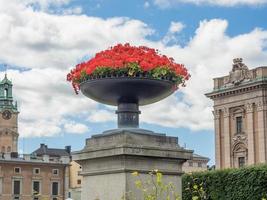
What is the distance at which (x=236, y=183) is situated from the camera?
38.7 m

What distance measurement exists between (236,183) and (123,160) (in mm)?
30384

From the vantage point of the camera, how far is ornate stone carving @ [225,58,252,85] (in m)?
63.3

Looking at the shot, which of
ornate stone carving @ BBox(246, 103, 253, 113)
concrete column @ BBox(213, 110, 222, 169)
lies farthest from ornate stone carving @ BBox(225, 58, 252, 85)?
concrete column @ BBox(213, 110, 222, 169)

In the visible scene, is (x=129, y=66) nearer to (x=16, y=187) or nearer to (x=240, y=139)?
(x=240, y=139)

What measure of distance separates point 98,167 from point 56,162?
8503 centimetres

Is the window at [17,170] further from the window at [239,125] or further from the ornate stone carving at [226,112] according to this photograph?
the window at [239,125]

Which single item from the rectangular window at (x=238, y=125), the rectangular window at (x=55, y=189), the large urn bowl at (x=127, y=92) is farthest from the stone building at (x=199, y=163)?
the large urn bowl at (x=127, y=92)

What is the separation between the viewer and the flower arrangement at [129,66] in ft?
30.1

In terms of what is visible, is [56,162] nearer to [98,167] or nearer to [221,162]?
[221,162]

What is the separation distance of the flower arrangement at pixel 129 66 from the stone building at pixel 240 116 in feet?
171

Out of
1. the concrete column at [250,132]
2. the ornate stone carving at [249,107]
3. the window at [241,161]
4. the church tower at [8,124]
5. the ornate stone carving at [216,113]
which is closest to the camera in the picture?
the concrete column at [250,132]

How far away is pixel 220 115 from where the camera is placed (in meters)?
67.1

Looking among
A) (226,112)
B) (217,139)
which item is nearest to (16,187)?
(217,139)

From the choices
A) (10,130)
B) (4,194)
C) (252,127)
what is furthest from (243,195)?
(10,130)
